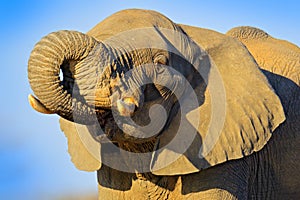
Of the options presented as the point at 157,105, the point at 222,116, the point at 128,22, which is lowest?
the point at 222,116

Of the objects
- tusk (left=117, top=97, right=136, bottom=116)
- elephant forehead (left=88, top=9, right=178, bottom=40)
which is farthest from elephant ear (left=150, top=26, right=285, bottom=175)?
tusk (left=117, top=97, right=136, bottom=116)

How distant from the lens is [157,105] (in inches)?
116

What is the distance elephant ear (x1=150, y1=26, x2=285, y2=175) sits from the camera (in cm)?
310

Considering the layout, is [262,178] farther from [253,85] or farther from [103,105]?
[103,105]

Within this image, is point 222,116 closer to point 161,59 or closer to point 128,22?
point 161,59

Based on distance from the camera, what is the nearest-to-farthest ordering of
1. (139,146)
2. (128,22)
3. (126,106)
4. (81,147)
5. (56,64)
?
(56,64), (126,106), (128,22), (139,146), (81,147)

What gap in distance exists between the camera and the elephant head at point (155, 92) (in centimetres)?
257

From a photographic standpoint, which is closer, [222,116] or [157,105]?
[157,105]

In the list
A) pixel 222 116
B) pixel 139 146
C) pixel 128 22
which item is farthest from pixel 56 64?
pixel 222 116

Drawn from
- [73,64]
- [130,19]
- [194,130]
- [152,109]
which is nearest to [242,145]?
[194,130]

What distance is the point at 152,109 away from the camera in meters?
2.94

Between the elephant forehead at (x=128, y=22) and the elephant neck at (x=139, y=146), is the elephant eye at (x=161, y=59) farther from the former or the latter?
the elephant neck at (x=139, y=146)

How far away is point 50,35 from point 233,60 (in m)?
1.01

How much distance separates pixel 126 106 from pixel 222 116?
652 mm
